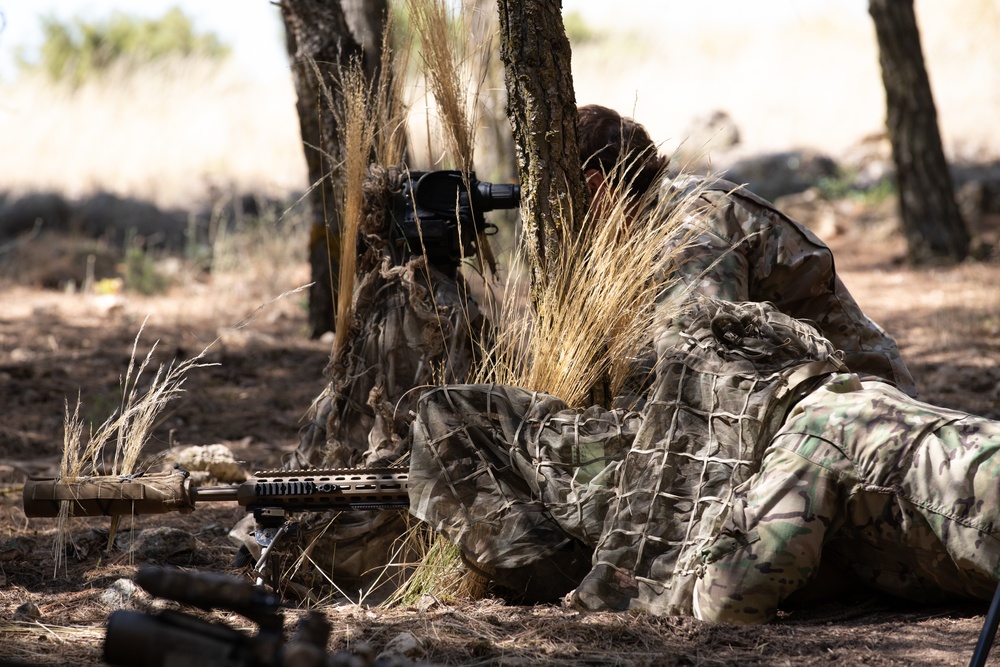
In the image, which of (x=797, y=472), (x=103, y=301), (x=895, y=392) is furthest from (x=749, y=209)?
(x=103, y=301)

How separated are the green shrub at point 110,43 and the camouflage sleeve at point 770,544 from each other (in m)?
16.8

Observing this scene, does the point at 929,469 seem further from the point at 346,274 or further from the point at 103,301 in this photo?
the point at 103,301

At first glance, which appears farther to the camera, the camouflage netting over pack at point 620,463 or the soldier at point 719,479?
the camouflage netting over pack at point 620,463

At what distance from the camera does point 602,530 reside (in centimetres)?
241

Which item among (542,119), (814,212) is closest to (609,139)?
(542,119)

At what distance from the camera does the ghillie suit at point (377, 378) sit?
108 inches

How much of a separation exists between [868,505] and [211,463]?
7.31ft

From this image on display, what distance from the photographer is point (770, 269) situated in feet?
9.48

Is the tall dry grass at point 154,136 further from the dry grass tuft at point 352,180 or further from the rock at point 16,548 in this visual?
the dry grass tuft at point 352,180

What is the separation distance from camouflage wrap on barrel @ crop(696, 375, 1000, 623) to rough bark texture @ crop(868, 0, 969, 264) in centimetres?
564

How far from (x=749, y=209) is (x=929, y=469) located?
41.6 inches

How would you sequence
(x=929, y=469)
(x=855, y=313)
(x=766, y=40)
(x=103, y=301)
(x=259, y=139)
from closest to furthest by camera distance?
(x=929, y=469) → (x=855, y=313) → (x=103, y=301) → (x=259, y=139) → (x=766, y=40)

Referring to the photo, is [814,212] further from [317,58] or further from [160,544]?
[160,544]

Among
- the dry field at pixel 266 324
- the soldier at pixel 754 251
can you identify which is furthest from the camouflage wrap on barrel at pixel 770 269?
the dry field at pixel 266 324
